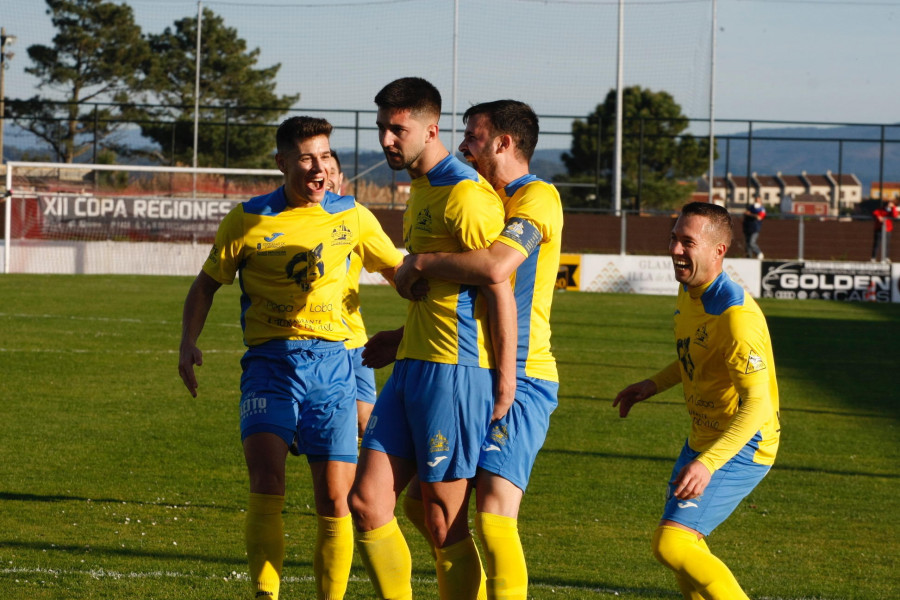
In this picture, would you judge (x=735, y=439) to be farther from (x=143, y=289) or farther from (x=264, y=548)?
(x=143, y=289)

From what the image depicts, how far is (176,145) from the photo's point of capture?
3956 cm

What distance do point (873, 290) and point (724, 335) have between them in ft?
81.9

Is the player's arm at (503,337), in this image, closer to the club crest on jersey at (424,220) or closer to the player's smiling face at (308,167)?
the club crest on jersey at (424,220)

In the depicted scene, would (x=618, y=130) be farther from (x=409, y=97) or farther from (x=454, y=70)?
(x=409, y=97)

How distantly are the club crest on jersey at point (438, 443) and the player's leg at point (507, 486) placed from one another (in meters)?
0.16

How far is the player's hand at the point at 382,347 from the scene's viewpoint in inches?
175

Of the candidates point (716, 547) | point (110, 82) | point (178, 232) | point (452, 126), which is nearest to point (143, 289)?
point (178, 232)

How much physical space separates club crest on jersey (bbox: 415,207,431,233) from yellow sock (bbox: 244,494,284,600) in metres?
1.33

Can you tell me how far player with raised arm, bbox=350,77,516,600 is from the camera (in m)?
3.84

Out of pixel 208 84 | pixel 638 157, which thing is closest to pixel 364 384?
pixel 638 157

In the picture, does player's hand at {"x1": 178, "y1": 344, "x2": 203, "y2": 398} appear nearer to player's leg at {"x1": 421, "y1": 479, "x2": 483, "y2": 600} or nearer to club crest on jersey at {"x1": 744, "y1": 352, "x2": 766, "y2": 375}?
player's leg at {"x1": 421, "y1": 479, "x2": 483, "y2": 600}

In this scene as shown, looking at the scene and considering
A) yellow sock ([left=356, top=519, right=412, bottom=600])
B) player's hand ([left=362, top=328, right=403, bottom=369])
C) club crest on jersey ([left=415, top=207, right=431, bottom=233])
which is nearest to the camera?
club crest on jersey ([left=415, top=207, right=431, bottom=233])

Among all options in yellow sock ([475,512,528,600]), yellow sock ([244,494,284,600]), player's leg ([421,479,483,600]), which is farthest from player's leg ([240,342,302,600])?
yellow sock ([475,512,528,600])

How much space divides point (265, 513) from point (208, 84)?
47.4m
